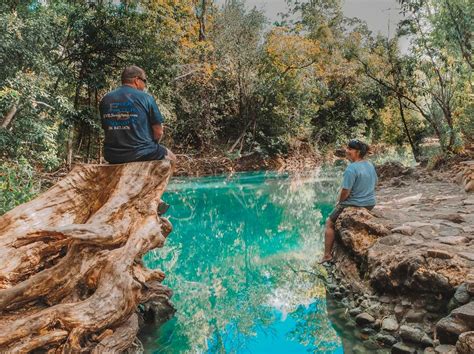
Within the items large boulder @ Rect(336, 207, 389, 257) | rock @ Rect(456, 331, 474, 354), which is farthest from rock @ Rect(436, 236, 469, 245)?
rock @ Rect(456, 331, 474, 354)

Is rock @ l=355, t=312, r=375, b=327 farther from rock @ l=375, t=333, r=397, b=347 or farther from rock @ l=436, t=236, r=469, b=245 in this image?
rock @ l=436, t=236, r=469, b=245

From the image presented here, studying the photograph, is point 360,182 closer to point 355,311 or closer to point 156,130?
point 355,311

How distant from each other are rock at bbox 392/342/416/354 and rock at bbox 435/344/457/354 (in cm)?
31

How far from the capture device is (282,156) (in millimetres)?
27359

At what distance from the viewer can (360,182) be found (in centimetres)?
611

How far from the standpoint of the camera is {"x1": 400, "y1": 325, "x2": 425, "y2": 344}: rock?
12.1ft

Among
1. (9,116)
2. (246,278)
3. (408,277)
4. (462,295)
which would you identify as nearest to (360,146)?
(408,277)

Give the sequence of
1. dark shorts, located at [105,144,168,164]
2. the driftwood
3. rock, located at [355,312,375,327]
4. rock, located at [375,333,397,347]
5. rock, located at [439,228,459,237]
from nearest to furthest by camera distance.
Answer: the driftwood → rock, located at [375,333,397,347] → rock, located at [355,312,375,327] → dark shorts, located at [105,144,168,164] → rock, located at [439,228,459,237]

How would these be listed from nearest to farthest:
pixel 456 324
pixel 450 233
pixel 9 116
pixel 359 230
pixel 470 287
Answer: pixel 456 324 < pixel 470 287 < pixel 450 233 < pixel 359 230 < pixel 9 116

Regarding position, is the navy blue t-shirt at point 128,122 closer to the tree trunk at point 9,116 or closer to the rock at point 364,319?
the rock at point 364,319

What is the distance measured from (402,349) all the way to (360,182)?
115 inches

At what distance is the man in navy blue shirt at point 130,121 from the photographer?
4387 millimetres

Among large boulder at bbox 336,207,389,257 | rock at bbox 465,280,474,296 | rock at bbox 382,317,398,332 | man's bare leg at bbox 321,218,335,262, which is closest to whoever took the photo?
rock at bbox 465,280,474,296

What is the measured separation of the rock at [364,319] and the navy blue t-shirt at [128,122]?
9.98ft
